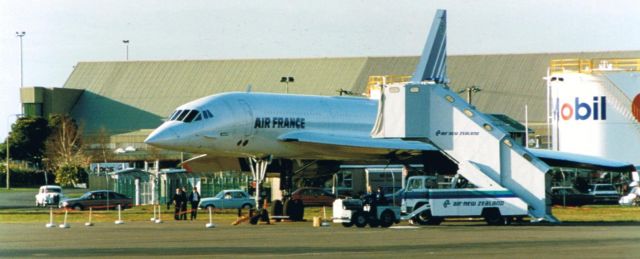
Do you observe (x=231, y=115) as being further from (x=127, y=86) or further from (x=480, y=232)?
(x=127, y=86)

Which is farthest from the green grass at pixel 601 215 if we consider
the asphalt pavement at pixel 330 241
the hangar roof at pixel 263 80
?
the hangar roof at pixel 263 80

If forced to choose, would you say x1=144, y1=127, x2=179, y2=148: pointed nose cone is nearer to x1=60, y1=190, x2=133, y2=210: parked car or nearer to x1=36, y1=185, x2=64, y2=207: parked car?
x1=60, y1=190, x2=133, y2=210: parked car

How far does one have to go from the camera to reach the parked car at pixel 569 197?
212 feet

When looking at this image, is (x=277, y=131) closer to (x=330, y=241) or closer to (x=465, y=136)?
(x=465, y=136)

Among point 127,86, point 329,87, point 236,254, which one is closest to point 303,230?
point 236,254

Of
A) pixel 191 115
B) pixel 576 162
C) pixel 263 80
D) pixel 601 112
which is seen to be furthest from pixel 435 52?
pixel 263 80

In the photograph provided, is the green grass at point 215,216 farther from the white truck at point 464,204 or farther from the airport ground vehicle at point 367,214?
the airport ground vehicle at point 367,214

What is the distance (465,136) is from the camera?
140 ft

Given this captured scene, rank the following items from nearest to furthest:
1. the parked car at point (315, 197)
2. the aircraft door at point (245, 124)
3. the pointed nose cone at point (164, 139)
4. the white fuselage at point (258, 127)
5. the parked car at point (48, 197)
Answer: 1. the pointed nose cone at point (164, 139)
2. the white fuselage at point (258, 127)
3. the aircraft door at point (245, 124)
4. the parked car at point (315, 197)
5. the parked car at point (48, 197)

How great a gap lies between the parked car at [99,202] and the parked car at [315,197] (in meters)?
9.05

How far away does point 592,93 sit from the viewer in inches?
2354

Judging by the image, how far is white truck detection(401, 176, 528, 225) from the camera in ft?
133

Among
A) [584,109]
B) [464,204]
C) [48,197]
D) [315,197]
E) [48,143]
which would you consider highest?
[48,143]

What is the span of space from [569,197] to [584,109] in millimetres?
6397
